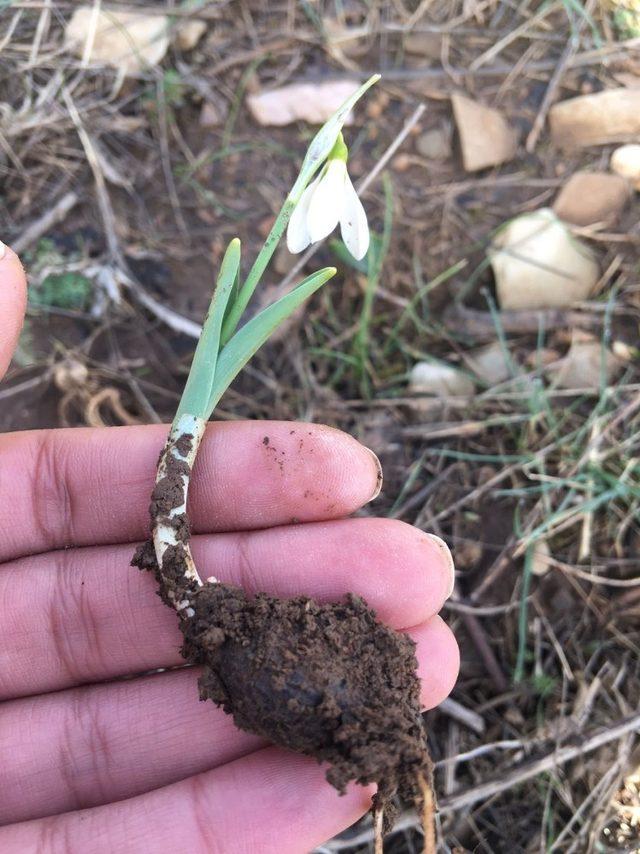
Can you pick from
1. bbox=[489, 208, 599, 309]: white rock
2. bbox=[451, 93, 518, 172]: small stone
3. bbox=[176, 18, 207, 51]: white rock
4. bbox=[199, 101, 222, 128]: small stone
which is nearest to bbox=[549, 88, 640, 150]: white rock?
bbox=[451, 93, 518, 172]: small stone

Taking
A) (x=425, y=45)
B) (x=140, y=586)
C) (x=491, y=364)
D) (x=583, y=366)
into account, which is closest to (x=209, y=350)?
(x=140, y=586)

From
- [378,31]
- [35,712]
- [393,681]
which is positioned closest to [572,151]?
[378,31]

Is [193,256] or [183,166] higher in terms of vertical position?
[183,166]

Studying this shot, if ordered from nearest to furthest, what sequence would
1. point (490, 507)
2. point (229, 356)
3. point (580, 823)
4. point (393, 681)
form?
point (393, 681) → point (229, 356) → point (580, 823) → point (490, 507)

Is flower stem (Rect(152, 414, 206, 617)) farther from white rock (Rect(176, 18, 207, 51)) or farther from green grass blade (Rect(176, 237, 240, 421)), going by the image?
white rock (Rect(176, 18, 207, 51))

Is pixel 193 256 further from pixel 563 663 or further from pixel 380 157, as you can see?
pixel 563 663
